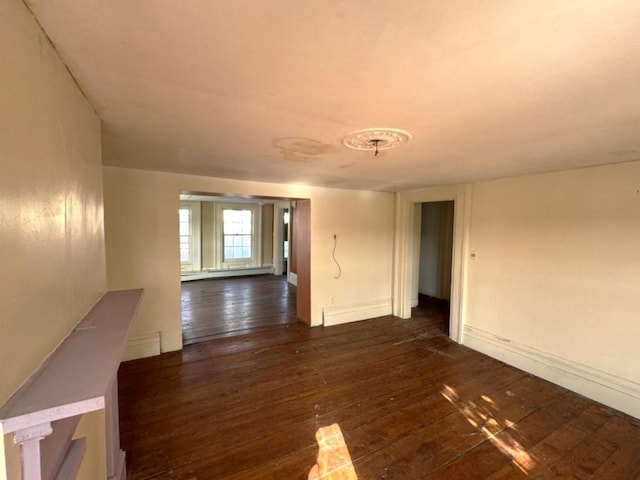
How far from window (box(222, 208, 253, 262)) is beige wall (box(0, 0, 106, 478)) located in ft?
22.9

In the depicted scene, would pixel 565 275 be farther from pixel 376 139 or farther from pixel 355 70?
pixel 355 70

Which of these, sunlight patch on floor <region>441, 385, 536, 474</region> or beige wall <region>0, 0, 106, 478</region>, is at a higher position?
beige wall <region>0, 0, 106, 478</region>

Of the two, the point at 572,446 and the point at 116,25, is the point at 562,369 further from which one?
the point at 116,25

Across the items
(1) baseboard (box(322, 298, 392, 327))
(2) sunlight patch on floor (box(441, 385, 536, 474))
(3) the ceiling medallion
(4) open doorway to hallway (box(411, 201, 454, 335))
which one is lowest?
(2) sunlight patch on floor (box(441, 385, 536, 474))

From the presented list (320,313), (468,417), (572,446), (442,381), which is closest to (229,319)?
(320,313)

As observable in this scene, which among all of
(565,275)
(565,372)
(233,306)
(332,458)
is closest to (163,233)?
(233,306)

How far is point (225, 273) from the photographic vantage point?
794cm

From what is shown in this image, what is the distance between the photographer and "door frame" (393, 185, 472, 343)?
3.66 meters

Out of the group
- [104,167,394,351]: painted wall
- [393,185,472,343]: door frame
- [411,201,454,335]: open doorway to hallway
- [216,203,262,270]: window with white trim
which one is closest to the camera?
[104,167,394,351]: painted wall

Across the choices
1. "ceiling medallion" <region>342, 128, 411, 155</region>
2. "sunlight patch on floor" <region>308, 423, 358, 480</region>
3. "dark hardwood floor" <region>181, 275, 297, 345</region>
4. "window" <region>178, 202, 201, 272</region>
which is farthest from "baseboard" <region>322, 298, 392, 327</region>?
"window" <region>178, 202, 201, 272</region>

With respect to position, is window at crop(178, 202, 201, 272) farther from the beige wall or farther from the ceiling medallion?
the beige wall

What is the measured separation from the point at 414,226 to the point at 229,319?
3.64 metres

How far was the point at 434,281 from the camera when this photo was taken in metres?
6.17

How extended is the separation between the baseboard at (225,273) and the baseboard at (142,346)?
4.46m
